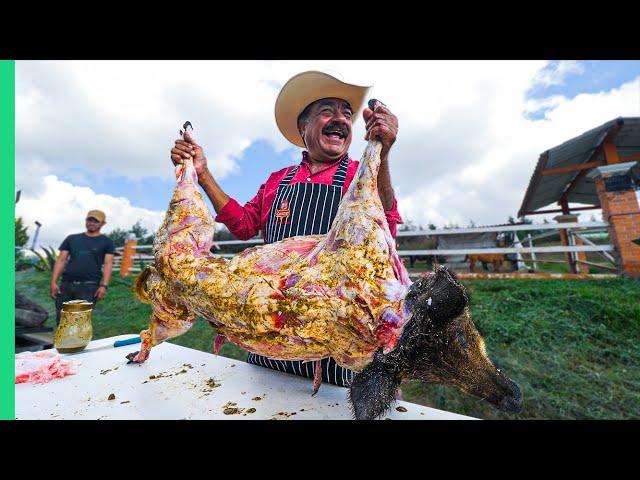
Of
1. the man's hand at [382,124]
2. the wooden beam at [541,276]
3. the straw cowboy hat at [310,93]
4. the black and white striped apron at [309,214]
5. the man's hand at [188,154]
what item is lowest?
the wooden beam at [541,276]

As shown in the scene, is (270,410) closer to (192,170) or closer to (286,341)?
(286,341)

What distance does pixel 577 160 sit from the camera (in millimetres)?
9297

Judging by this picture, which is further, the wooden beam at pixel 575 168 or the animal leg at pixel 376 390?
the wooden beam at pixel 575 168

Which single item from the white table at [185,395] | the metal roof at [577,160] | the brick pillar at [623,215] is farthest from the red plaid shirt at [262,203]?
the metal roof at [577,160]

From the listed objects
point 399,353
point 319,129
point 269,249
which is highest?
point 319,129

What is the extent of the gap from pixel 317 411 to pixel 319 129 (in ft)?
5.71

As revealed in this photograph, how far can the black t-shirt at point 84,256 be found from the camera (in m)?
5.67

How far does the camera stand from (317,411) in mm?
1640

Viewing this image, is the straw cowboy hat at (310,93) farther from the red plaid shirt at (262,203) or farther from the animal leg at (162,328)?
the animal leg at (162,328)

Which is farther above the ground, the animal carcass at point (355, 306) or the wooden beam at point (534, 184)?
the wooden beam at point (534, 184)

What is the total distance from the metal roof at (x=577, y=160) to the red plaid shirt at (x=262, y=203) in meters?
8.43

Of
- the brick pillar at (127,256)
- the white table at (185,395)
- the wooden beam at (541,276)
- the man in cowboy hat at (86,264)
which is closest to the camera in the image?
the white table at (185,395)

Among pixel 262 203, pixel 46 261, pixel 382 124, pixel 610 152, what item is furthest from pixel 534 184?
pixel 46 261
